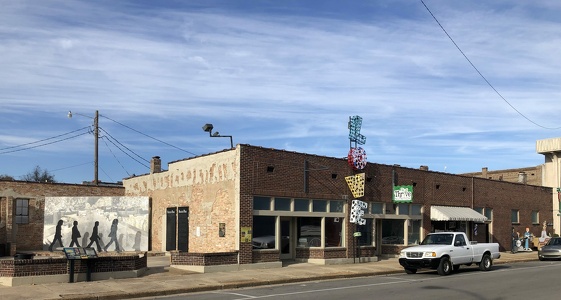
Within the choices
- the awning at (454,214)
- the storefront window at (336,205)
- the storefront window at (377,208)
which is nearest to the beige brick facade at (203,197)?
the storefront window at (336,205)

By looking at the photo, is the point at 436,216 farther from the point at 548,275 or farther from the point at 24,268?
the point at 24,268

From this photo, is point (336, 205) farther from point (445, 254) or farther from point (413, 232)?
point (413, 232)

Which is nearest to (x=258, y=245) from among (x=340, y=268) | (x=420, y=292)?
(x=340, y=268)

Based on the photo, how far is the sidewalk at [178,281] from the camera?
15820 mm

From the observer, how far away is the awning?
32.2 metres

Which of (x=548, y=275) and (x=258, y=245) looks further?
(x=258, y=245)

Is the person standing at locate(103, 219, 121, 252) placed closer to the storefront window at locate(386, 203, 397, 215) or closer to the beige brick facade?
the beige brick facade

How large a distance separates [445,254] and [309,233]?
6.64m

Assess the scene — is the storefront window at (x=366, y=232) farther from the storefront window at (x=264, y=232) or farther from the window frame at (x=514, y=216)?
the window frame at (x=514, y=216)

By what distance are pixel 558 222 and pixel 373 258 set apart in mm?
26227

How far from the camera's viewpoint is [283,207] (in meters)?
24.9

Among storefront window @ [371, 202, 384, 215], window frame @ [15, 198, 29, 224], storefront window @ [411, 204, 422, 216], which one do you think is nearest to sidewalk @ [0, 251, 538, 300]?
storefront window @ [371, 202, 384, 215]

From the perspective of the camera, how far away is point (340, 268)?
24.2m

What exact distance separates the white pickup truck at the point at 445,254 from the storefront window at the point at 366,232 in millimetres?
4965
